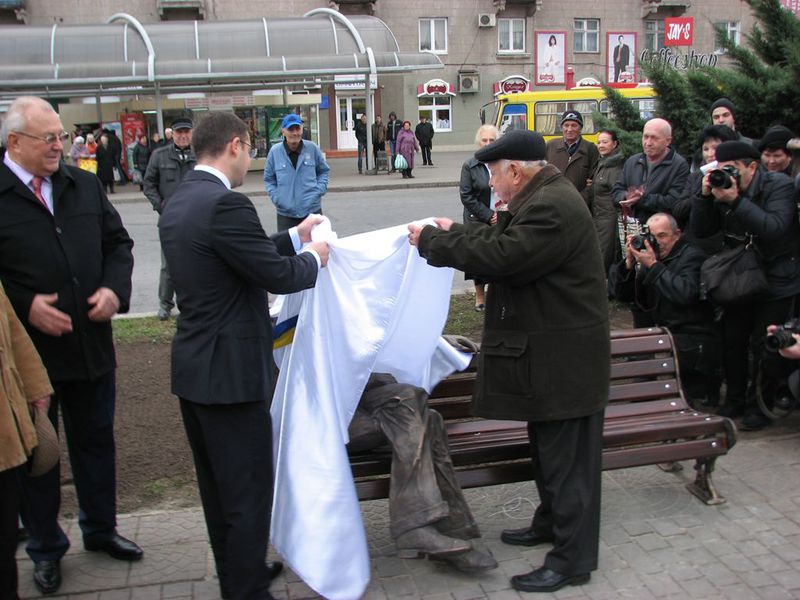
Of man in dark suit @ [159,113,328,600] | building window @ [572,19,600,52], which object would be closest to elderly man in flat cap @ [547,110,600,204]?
man in dark suit @ [159,113,328,600]

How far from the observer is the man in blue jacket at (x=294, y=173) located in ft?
28.0

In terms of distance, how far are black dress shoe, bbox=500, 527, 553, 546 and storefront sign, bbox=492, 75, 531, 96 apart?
36.2 m

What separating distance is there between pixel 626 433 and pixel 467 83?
35908 millimetres

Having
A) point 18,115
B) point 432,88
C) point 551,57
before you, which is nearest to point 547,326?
point 18,115

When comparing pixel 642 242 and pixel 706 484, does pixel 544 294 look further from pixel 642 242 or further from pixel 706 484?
pixel 642 242

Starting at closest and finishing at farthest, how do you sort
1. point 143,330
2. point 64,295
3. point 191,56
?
1. point 64,295
2. point 143,330
3. point 191,56

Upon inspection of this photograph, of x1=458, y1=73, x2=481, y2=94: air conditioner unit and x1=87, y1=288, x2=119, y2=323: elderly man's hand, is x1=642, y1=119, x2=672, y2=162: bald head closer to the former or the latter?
x1=87, y1=288, x2=119, y2=323: elderly man's hand

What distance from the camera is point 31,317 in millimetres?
3367

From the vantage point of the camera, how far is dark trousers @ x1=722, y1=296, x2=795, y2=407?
4871 mm

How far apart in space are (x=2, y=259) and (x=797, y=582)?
366 centimetres

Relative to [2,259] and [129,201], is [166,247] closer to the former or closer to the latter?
[2,259]

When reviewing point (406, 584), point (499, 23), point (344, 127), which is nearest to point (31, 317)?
point (406, 584)

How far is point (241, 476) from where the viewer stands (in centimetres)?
320

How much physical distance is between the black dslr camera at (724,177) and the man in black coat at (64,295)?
10.8ft
